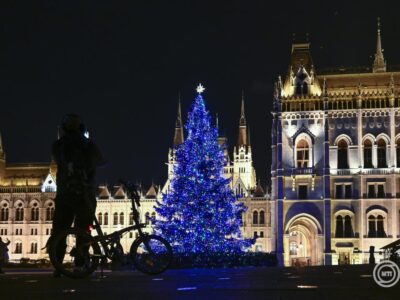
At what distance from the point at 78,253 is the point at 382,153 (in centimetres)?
4928

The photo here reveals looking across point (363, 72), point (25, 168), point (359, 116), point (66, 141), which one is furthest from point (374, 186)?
point (25, 168)

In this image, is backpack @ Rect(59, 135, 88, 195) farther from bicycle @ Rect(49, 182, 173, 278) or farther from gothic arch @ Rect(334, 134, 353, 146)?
gothic arch @ Rect(334, 134, 353, 146)

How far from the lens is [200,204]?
1531 inches

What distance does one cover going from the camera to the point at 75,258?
1001 cm

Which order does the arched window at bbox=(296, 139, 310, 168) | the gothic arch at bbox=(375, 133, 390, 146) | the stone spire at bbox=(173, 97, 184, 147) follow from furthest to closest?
the stone spire at bbox=(173, 97, 184, 147), the arched window at bbox=(296, 139, 310, 168), the gothic arch at bbox=(375, 133, 390, 146)

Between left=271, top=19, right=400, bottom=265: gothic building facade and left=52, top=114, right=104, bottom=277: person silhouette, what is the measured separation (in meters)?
46.3

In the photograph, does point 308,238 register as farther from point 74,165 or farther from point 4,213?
point 74,165

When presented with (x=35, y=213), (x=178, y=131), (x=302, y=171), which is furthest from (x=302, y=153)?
(x=35, y=213)

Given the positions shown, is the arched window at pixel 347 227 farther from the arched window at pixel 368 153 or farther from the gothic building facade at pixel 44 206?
the gothic building facade at pixel 44 206

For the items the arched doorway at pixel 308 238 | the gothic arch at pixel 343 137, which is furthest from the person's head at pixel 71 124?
the gothic arch at pixel 343 137

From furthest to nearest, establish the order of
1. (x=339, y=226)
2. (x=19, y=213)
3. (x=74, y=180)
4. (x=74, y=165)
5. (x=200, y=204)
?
(x=19, y=213)
(x=339, y=226)
(x=200, y=204)
(x=74, y=165)
(x=74, y=180)

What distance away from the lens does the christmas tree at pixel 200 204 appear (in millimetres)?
38469

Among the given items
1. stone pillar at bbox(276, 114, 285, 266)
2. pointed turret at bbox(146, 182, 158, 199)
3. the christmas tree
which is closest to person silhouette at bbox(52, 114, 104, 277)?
the christmas tree

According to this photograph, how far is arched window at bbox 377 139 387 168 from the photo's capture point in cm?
5631
